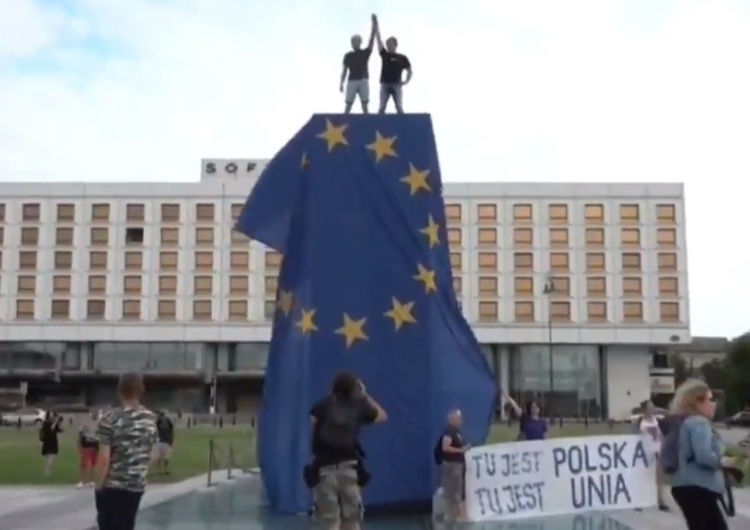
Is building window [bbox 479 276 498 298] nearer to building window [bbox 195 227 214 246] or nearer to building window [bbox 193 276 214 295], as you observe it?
building window [bbox 193 276 214 295]

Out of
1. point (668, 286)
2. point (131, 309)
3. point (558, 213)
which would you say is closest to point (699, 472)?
point (558, 213)

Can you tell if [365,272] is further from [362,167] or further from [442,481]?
[442,481]

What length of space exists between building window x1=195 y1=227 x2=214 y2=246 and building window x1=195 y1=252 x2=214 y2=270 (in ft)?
2.87

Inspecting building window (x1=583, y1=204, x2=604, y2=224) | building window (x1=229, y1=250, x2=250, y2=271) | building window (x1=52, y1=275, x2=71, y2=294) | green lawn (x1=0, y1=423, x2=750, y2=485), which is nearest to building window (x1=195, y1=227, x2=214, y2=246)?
building window (x1=229, y1=250, x2=250, y2=271)

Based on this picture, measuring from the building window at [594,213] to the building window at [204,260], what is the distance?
32890mm

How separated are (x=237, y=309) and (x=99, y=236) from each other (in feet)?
45.0

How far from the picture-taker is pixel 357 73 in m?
16.6

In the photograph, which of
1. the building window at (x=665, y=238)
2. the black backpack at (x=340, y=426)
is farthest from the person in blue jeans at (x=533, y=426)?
the building window at (x=665, y=238)

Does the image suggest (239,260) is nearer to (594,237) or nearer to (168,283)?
(168,283)

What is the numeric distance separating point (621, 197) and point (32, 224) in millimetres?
51518

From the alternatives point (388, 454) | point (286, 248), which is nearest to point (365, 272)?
point (286, 248)

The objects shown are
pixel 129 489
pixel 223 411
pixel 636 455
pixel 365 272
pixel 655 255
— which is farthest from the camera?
pixel 223 411

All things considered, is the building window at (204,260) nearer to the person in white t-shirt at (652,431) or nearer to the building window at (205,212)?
the building window at (205,212)

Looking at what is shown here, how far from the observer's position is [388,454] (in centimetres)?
1480
